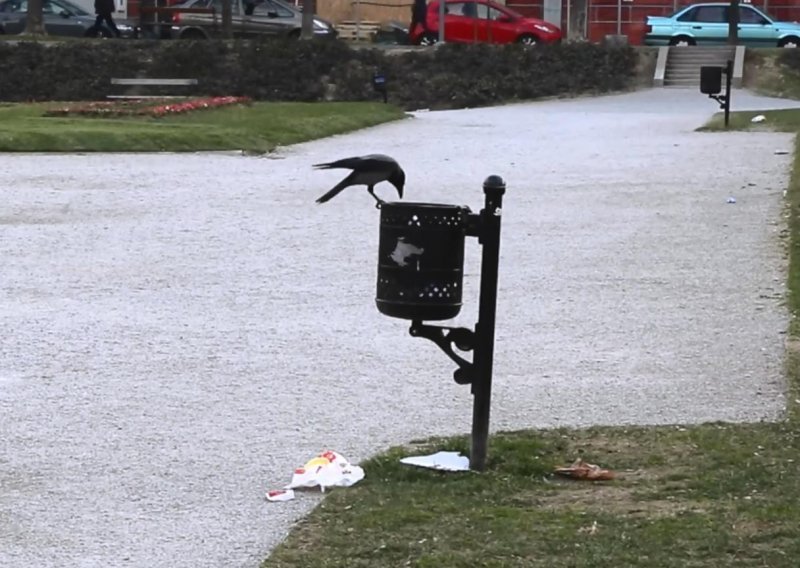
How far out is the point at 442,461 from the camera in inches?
241

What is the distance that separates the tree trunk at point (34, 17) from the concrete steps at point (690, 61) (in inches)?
598

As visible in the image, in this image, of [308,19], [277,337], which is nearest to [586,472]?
[277,337]

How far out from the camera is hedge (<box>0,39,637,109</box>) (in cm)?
3553

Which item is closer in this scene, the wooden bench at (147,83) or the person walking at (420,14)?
the wooden bench at (147,83)

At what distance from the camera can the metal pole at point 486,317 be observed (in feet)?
19.2

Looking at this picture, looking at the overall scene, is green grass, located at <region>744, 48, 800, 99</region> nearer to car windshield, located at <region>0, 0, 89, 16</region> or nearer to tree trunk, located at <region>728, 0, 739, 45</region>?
tree trunk, located at <region>728, 0, 739, 45</region>

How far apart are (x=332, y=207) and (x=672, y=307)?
5657 mm

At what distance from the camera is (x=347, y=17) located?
50969mm

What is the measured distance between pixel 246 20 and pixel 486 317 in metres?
37.5

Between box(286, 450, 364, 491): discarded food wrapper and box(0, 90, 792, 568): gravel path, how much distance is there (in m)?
0.15

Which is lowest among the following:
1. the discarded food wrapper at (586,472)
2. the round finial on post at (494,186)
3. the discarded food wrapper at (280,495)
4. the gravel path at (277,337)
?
the gravel path at (277,337)

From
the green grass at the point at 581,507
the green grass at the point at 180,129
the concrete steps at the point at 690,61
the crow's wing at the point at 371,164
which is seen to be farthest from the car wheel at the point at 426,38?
the crow's wing at the point at 371,164

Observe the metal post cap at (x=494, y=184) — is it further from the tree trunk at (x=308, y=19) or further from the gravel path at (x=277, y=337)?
the tree trunk at (x=308, y=19)

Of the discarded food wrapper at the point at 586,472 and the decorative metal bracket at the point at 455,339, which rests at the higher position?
the decorative metal bracket at the point at 455,339
